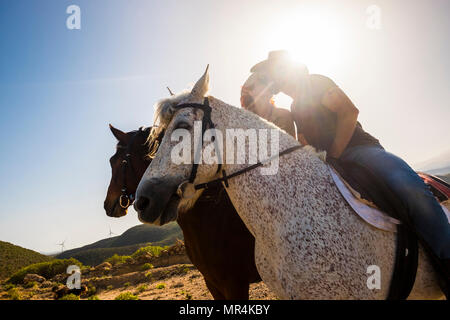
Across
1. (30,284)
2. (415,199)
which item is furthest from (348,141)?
(30,284)

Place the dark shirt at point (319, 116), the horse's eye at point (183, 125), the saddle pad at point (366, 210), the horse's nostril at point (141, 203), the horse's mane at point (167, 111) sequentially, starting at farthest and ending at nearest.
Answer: the dark shirt at point (319, 116) < the horse's mane at point (167, 111) < the horse's eye at point (183, 125) < the horse's nostril at point (141, 203) < the saddle pad at point (366, 210)

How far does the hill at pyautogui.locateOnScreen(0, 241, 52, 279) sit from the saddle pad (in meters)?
41.0

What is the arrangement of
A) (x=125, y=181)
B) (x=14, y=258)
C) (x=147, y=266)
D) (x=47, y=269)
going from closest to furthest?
(x=125, y=181) → (x=147, y=266) → (x=47, y=269) → (x=14, y=258)

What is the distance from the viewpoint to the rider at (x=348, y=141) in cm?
191

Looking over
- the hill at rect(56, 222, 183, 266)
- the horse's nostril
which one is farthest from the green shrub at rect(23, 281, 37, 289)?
the hill at rect(56, 222, 183, 266)

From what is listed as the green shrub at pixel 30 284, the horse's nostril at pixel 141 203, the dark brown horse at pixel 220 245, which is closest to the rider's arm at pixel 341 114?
the dark brown horse at pixel 220 245

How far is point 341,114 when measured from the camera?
232 cm

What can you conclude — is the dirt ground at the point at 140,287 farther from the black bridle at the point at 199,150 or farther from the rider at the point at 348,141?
the rider at the point at 348,141

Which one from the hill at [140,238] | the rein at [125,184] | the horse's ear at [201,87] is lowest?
the hill at [140,238]

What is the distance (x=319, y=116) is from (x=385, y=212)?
1143 mm

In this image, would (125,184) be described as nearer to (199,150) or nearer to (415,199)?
(199,150)

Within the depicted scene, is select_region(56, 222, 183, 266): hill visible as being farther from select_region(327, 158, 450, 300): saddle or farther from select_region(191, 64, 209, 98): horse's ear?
select_region(327, 158, 450, 300): saddle

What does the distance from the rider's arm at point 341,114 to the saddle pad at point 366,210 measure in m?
0.54

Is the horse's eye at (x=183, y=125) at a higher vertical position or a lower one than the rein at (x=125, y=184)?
higher
